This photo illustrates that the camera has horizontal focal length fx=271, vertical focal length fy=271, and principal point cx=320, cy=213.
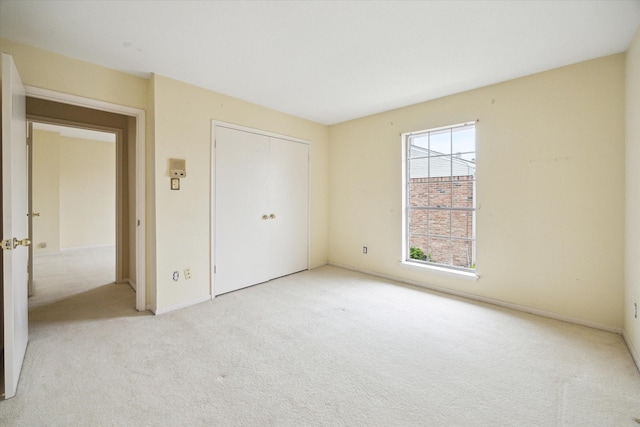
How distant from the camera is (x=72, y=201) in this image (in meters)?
6.13

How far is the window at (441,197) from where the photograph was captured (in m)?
3.38

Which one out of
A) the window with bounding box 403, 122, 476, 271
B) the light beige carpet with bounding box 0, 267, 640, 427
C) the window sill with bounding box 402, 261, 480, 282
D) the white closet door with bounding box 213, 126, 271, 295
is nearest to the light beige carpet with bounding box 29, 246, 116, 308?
the light beige carpet with bounding box 0, 267, 640, 427

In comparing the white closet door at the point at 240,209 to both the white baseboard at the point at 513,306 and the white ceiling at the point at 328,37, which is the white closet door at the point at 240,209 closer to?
the white ceiling at the point at 328,37

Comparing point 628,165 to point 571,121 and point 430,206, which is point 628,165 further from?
point 430,206

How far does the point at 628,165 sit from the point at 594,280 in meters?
1.06

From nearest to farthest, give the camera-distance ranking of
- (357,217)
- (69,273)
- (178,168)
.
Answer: (178,168)
(69,273)
(357,217)

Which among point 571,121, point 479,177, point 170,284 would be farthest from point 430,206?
point 170,284

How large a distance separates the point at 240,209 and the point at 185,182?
77 cm

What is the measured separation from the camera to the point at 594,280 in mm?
2529

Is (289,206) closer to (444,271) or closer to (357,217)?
(357,217)

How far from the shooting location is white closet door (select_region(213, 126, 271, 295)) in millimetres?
3365

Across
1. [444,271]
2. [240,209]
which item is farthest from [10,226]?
[444,271]

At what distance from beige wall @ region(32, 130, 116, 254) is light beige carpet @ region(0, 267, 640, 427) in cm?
392

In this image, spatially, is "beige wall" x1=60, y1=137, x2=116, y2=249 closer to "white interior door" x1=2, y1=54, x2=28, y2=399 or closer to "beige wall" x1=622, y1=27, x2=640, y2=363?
"white interior door" x1=2, y1=54, x2=28, y2=399
